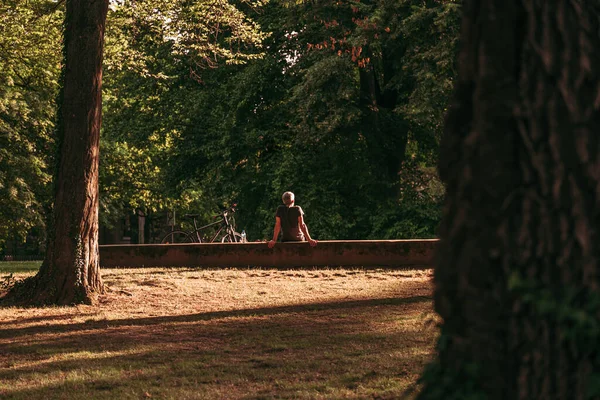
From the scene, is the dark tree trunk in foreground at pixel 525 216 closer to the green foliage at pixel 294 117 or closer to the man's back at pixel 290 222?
the man's back at pixel 290 222

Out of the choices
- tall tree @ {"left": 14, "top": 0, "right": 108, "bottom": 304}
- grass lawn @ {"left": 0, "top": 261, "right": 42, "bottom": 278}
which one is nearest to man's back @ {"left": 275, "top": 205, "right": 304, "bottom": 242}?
grass lawn @ {"left": 0, "top": 261, "right": 42, "bottom": 278}

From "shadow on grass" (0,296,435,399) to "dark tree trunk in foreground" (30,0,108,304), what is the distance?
2.09 m

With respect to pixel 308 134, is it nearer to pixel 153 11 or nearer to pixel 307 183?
pixel 307 183

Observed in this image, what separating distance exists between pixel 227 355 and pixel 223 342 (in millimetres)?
836

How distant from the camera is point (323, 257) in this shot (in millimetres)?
18438

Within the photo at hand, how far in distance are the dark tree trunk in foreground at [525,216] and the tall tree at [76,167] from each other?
10.1 m

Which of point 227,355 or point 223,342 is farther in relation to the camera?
point 223,342

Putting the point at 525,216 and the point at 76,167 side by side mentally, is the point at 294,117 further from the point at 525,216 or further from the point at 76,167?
the point at 525,216

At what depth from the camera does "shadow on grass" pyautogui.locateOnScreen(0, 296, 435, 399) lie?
21.8 feet

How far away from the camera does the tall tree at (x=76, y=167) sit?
41.3ft

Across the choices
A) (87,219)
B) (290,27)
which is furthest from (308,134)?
(87,219)

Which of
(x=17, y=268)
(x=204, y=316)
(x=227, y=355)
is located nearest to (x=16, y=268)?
(x=17, y=268)

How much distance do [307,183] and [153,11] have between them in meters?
12.4

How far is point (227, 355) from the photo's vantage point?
27.0 feet
